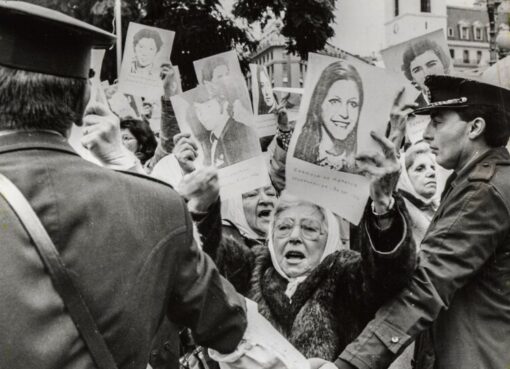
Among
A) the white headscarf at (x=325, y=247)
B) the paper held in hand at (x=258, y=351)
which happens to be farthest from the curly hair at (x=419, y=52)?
the paper held in hand at (x=258, y=351)

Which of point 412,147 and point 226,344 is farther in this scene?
point 412,147

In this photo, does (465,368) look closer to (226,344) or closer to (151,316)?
(226,344)

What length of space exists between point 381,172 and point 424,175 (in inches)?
86.4

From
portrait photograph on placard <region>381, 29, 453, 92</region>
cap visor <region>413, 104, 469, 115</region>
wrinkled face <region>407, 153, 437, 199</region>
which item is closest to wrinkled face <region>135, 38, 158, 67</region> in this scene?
portrait photograph on placard <region>381, 29, 453, 92</region>

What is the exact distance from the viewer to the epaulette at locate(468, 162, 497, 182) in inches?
104

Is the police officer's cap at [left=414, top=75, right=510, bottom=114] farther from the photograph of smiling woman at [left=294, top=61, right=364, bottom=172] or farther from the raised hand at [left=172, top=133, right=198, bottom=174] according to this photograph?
the raised hand at [left=172, top=133, right=198, bottom=174]

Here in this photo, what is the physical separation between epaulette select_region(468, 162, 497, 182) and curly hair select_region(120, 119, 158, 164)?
3362mm

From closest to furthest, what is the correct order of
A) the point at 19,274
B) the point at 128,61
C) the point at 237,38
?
1. the point at 19,274
2. the point at 128,61
3. the point at 237,38

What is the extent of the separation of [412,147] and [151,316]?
310 cm

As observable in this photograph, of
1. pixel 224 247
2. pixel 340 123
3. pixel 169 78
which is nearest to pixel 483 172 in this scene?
pixel 340 123

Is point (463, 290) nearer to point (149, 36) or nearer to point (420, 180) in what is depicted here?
point (420, 180)

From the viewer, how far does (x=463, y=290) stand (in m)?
2.67

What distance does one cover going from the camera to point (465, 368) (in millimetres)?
2627

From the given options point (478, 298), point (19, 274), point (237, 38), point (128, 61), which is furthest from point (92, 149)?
point (237, 38)
